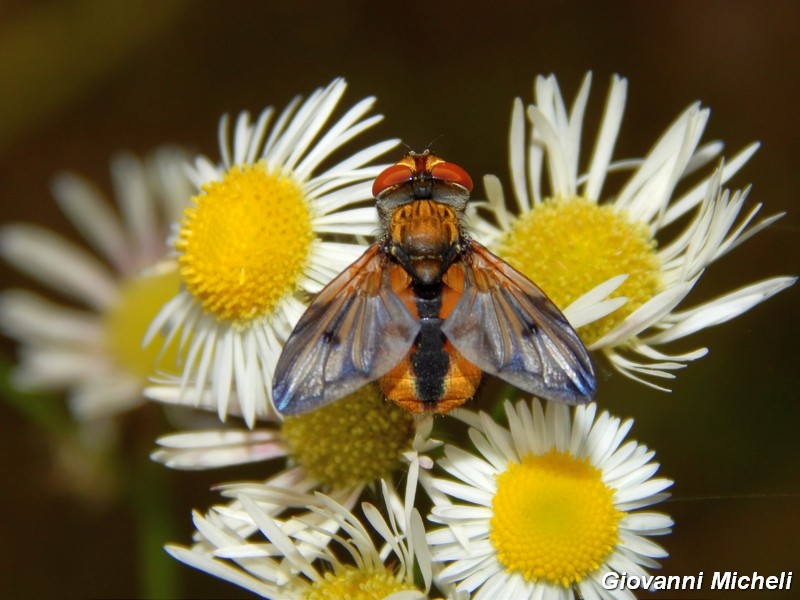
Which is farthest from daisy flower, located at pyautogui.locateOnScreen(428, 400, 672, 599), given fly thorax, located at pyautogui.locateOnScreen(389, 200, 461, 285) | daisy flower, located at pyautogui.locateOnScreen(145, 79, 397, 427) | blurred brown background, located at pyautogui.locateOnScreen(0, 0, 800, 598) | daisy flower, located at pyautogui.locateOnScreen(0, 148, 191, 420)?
daisy flower, located at pyautogui.locateOnScreen(0, 148, 191, 420)

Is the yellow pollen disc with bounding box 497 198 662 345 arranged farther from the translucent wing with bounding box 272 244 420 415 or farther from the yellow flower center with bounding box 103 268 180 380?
the yellow flower center with bounding box 103 268 180 380

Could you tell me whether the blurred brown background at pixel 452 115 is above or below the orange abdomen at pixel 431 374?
above

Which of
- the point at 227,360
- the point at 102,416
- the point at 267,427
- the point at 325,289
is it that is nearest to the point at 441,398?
the point at 325,289

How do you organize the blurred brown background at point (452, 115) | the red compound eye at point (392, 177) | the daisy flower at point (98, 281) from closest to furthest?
the red compound eye at point (392, 177)
the blurred brown background at point (452, 115)
the daisy flower at point (98, 281)

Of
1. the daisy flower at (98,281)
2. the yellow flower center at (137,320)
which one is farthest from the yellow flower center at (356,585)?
the daisy flower at (98,281)

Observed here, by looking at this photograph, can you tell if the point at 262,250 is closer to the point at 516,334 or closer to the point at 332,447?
the point at 332,447

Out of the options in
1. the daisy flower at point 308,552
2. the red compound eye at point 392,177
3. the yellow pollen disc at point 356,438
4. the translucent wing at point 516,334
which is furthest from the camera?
the yellow pollen disc at point 356,438

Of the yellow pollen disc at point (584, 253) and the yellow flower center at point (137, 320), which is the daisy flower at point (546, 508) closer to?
the yellow pollen disc at point (584, 253)
